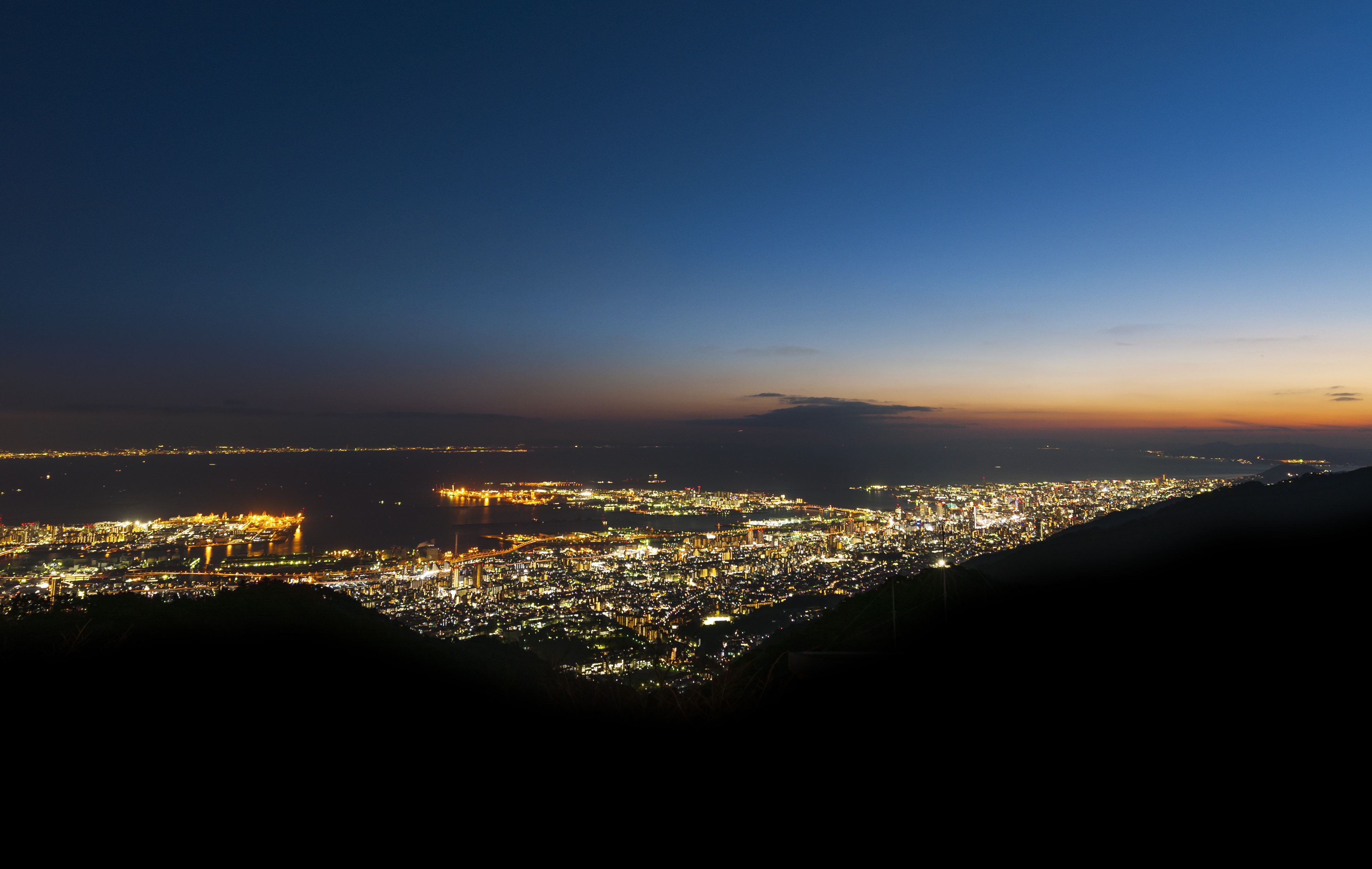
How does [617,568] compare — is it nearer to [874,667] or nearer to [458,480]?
[874,667]

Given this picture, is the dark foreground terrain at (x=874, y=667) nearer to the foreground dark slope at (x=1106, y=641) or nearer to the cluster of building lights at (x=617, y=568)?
the foreground dark slope at (x=1106, y=641)

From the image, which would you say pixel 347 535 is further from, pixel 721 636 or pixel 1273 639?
pixel 1273 639

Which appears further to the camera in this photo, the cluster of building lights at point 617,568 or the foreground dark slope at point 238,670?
the cluster of building lights at point 617,568

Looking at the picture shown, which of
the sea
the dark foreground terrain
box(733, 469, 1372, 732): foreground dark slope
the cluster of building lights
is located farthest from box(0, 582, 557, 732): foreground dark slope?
A: the sea

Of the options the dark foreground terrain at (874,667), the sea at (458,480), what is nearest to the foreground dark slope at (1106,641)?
the dark foreground terrain at (874,667)

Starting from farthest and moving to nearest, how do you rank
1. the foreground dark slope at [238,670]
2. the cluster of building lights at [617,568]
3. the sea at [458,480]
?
the sea at [458,480] < the cluster of building lights at [617,568] < the foreground dark slope at [238,670]

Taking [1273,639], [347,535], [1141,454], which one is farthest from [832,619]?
Answer: [1141,454]

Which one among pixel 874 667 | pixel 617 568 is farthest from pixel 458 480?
pixel 874 667
